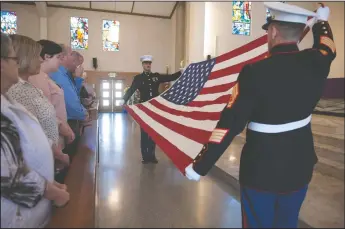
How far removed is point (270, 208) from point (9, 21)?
39.3 feet

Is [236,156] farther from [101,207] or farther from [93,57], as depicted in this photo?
[93,57]

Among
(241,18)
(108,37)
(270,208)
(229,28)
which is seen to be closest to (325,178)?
(270,208)

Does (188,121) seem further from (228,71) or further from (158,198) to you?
(158,198)

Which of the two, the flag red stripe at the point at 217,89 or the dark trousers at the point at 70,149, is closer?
the dark trousers at the point at 70,149

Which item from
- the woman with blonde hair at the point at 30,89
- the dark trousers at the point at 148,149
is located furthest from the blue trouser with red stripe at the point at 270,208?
the dark trousers at the point at 148,149

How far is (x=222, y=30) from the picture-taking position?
967cm

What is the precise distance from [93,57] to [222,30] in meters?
5.35

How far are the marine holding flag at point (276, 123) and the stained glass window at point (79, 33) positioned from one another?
37.1ft

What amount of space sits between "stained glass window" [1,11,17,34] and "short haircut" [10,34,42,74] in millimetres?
11052

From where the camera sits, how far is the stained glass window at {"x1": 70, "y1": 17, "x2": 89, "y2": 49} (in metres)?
11.1

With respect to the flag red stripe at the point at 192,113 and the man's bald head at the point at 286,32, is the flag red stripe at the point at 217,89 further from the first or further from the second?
the man's bald head at the point at 286,32

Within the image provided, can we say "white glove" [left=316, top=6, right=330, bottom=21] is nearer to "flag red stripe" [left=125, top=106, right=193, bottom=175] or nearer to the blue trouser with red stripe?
the blue trouser with red stripe

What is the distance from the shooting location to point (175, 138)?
210 centimetres

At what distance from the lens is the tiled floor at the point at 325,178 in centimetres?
189
